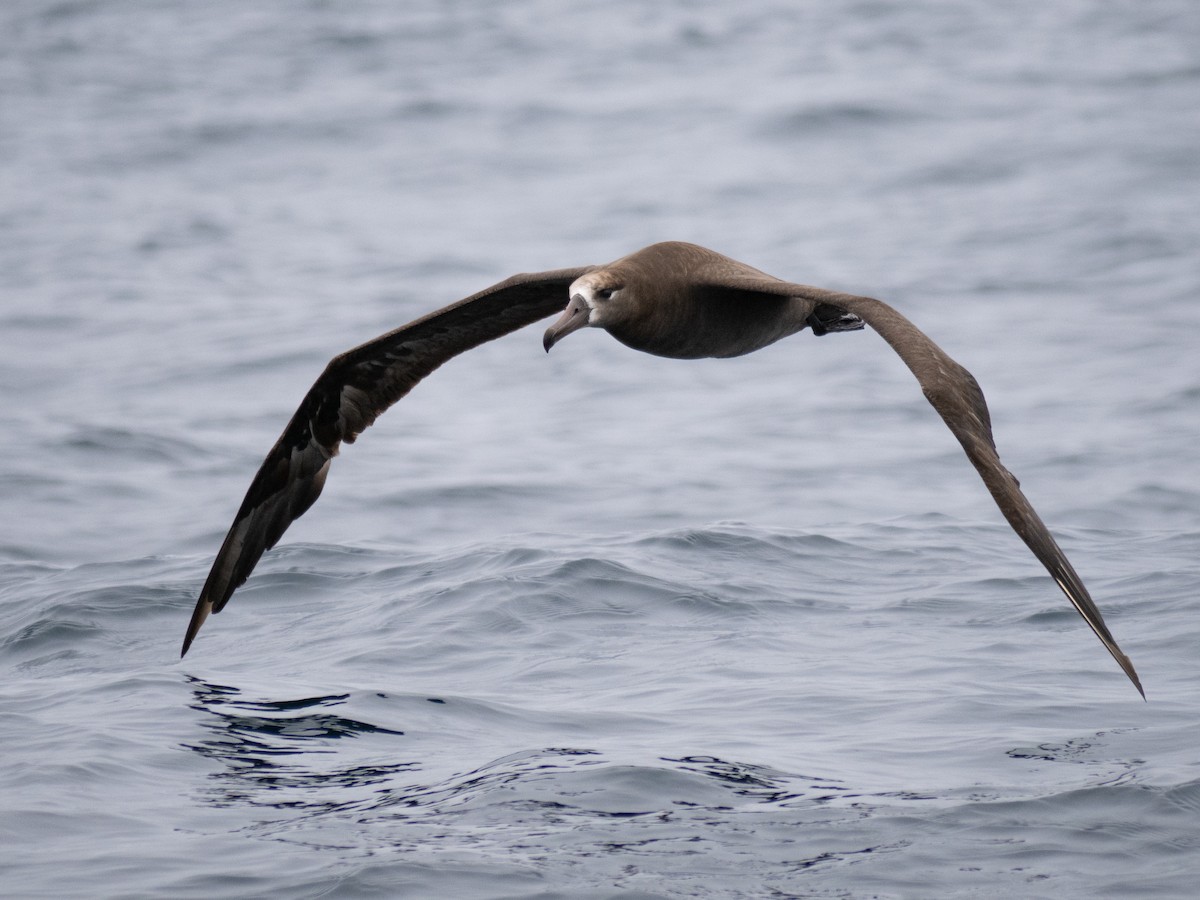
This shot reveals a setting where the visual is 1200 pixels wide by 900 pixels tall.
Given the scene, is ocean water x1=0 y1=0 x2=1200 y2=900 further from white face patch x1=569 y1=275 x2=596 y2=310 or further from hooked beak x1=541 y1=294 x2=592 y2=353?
white face patch x1=569 y1=275 x2=596 y2=310

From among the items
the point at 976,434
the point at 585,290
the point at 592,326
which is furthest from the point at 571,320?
the point at 976,434

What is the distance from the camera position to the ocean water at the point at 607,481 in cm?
786

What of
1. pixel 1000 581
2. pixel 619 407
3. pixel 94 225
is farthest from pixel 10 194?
pixel 1000 581

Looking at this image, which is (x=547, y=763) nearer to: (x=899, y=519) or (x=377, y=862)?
(x=377, y=862)

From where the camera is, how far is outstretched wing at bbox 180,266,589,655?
1000cm

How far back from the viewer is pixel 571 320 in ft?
28.3

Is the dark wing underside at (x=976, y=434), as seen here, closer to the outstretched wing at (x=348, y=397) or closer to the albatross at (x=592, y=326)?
the albatross at (x=592, y=326)

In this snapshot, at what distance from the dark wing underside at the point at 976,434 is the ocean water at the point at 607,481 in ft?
3.75

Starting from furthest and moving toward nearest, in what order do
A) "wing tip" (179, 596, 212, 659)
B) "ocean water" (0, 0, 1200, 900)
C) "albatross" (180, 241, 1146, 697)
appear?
"wing tip" (179, 596, 212, 659) → "albatross" (180, 241, 1146, 697) → "ocean water" (0, 0, 1200, 900)

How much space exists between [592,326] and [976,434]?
2.38m

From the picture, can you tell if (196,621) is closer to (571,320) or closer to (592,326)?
(592,326)

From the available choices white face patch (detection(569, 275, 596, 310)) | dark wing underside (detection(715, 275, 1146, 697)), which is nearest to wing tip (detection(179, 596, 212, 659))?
white face patch (detection(569, 275, 596, 310))

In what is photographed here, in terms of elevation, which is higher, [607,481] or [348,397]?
[348,397]

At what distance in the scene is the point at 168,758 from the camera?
875 centimetres
